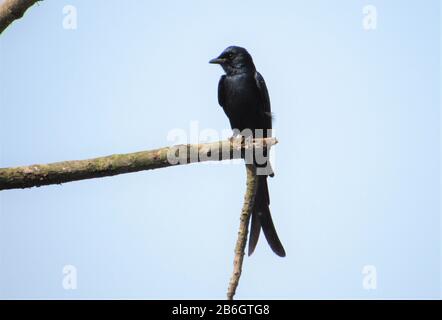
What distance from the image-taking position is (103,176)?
2820 mm

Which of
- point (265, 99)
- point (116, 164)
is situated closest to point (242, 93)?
point (265, 99)

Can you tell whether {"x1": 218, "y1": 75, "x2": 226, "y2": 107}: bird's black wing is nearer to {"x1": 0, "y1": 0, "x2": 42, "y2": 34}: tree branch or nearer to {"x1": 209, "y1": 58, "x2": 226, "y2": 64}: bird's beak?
{"x1": 209, "y1": 58, "x2": 226, "y2": 64}: bird's beak

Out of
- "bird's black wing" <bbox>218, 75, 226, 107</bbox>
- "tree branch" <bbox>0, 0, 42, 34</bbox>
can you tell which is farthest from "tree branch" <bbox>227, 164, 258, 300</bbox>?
"bird's black wing" <bbox>218, 75, 226, 107</bbox>

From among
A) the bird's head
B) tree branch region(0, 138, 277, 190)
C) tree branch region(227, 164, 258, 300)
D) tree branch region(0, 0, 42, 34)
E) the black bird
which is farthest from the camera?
the bird's head

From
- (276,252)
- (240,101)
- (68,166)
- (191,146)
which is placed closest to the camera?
(68,166)

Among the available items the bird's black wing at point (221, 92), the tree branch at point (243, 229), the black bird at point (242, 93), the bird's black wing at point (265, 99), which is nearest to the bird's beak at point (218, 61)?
the black bird at point (242, 93)

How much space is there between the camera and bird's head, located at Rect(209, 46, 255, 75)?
5832mm

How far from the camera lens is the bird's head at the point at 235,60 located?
5.83 metres

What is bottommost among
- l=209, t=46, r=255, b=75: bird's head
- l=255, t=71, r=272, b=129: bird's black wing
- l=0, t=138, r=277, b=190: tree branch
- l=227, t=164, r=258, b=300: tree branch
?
l=227, t=164, r=258, b=300: tree branch

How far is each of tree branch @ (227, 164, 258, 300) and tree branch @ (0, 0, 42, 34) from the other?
1.52 metres

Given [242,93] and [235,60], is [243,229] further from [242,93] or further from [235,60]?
[235,60]
